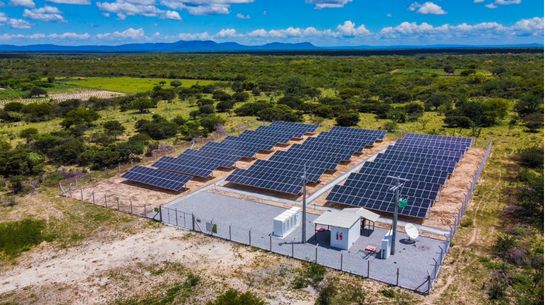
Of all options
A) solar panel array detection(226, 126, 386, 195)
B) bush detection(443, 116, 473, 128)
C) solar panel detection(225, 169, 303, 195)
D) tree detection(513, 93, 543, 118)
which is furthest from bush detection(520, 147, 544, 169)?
tree detection(513, 93, 543, 118)

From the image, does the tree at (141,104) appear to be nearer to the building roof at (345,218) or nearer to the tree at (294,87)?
the tree at (294,87)

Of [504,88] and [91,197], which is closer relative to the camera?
[91,197]

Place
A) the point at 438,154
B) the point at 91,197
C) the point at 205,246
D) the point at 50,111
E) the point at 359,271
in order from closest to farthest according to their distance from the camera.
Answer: the point at 359,271, the point at 205,246, the point at 91,197, the point at 438,154, the point at 50,111

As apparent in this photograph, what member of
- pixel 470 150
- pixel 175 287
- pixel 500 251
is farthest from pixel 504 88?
pixel 175 287

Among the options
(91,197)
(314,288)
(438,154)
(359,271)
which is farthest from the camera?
(438,154)

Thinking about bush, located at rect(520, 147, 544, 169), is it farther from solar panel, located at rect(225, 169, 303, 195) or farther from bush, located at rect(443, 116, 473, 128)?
solar panel, located at rect(225, 169, 303, 195)

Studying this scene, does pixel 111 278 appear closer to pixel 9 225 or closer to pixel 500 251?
pixel 9 225
